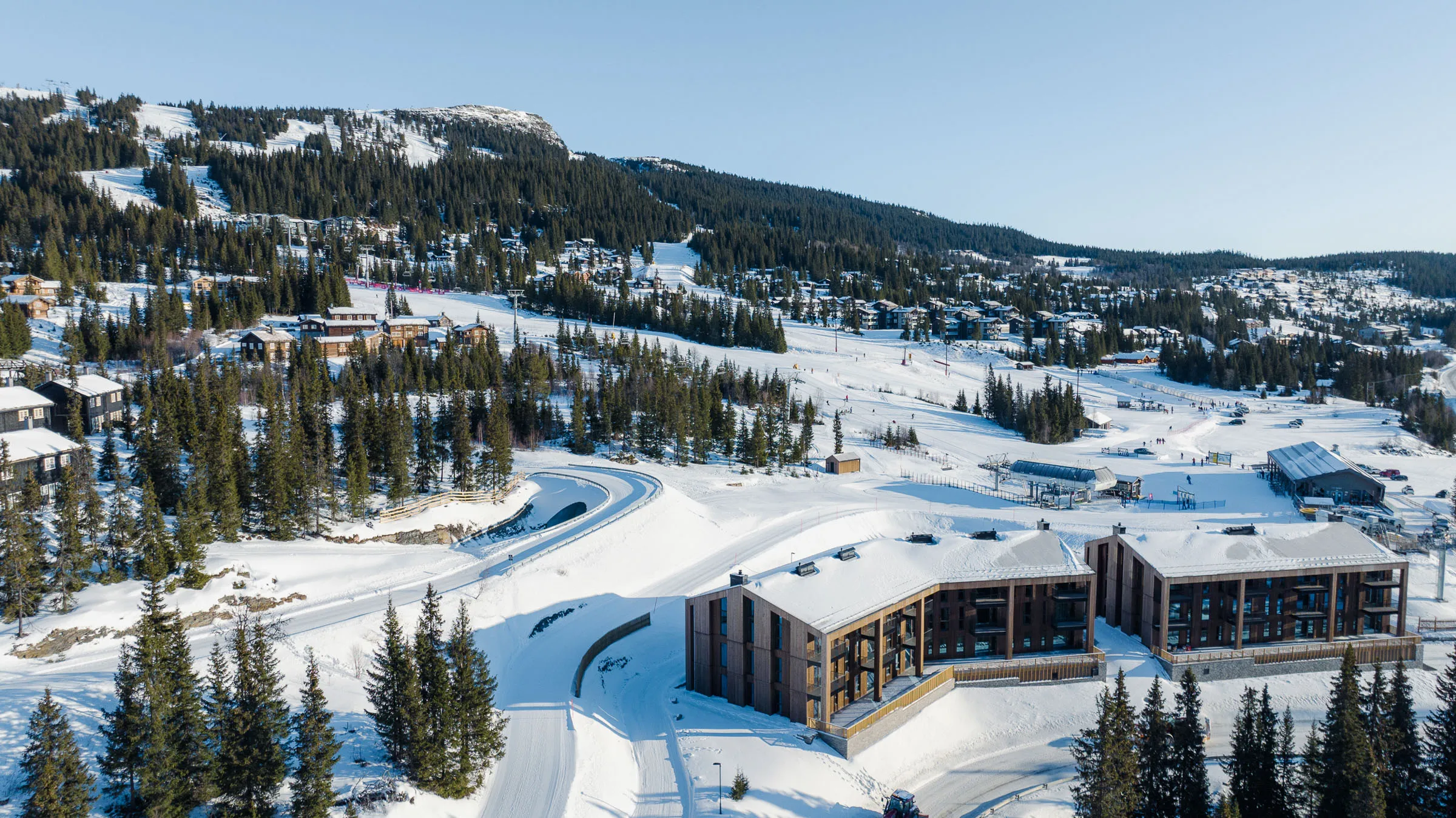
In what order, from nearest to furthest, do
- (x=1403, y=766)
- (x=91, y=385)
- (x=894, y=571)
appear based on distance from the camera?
1. (x=1403, y=766)
2. (x=894, y=571)
3. (x=91, y=385)

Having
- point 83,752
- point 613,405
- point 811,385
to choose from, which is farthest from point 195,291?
point 83,752

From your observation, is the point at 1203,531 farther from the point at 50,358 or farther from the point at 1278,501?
the point at 50,358

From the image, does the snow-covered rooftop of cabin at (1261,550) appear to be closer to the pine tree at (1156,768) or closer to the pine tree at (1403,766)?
the pine tree at (1403,766)

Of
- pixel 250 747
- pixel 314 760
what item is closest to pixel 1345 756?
pixel 314 760

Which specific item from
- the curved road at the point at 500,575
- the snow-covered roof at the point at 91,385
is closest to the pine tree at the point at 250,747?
the curved road at the point at 500,575

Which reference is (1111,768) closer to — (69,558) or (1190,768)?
(1190,768)

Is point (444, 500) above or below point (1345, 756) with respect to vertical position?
above
